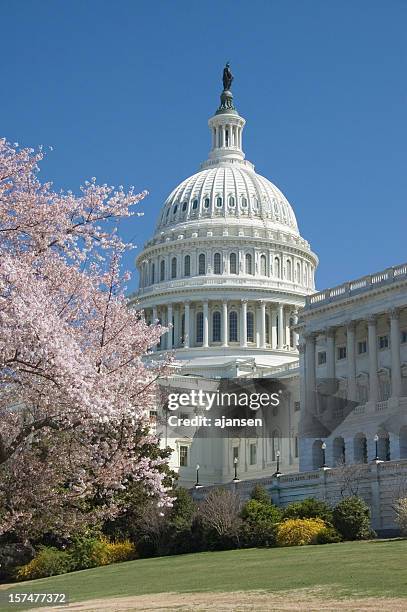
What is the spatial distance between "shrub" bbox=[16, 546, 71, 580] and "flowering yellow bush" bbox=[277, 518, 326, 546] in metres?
12.7

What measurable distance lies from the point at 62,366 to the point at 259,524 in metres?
43.9

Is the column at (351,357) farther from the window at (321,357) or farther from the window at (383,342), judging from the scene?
the window at (321,357)

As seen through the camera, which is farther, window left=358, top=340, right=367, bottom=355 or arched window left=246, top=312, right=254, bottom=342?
arched window left=246, top=312, right=254, bottom=342

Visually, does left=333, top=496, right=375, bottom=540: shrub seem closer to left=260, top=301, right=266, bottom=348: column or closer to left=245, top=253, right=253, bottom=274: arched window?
left=260, top=301, right=266, bottom=348: column

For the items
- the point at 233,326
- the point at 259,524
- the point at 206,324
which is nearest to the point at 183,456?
the point at 206,324

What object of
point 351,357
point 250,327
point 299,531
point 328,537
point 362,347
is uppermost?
point 250,327

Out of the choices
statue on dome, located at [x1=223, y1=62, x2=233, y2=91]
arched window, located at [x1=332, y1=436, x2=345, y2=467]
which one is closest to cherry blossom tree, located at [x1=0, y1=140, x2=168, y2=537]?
arched window, located at [x1=332, y1=436, x2=345, y2=467]

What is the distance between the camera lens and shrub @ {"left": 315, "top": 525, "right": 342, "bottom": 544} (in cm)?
5691

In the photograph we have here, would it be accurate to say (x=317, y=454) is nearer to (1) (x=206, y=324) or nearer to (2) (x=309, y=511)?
(2) (x=309, y=511)

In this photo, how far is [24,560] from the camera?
202 ft

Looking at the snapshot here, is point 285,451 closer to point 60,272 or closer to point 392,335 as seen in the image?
point 392,335

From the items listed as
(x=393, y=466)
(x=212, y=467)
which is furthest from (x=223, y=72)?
(x=393, y=466)

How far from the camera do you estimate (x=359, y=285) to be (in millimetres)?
95750

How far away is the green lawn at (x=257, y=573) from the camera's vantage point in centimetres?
3372
